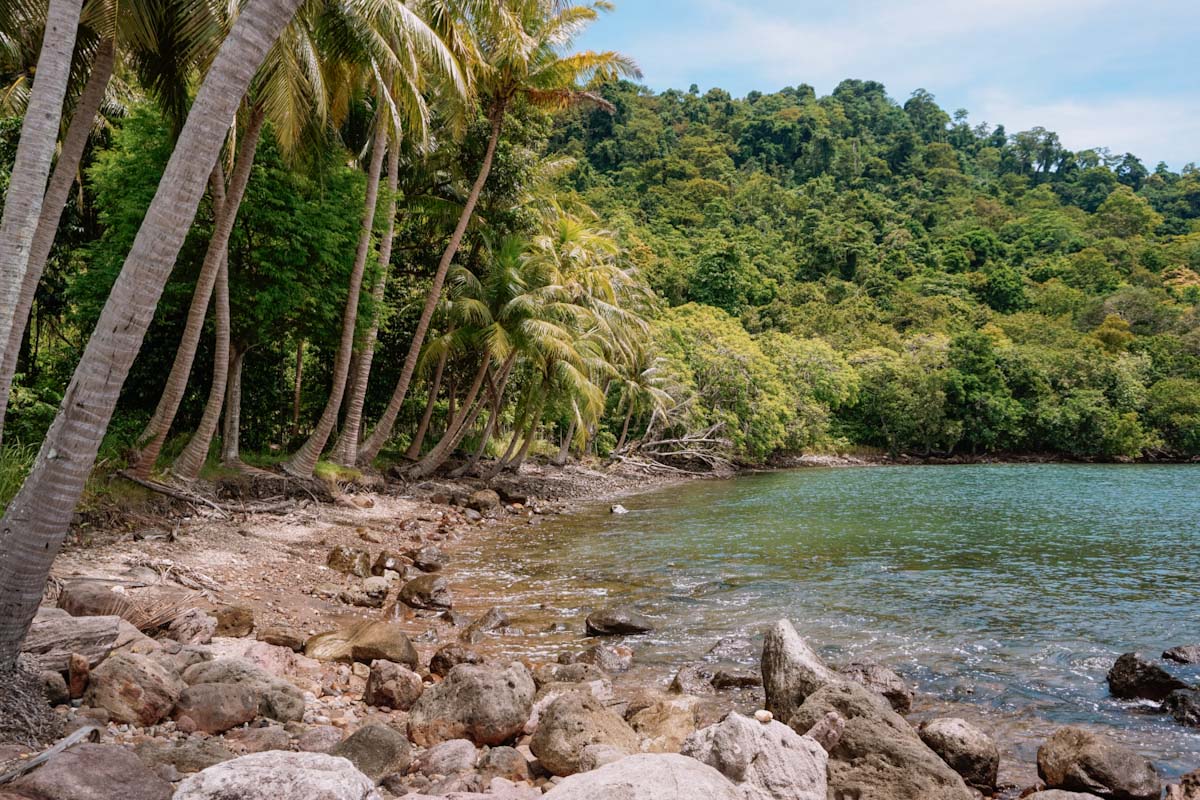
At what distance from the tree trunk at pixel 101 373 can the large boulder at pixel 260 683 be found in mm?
1318

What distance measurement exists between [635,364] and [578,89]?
58.6ft

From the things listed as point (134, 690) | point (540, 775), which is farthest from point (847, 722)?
→ point (134, 690)

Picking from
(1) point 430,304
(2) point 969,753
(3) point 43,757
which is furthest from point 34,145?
(1) point 430,304

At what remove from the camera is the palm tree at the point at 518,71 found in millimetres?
19172

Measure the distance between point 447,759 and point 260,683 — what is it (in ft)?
5.70

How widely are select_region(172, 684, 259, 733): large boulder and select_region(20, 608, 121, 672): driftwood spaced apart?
30.3 inches

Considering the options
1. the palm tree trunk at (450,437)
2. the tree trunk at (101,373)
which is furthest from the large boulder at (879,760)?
the palm tree trunk at (450,437)

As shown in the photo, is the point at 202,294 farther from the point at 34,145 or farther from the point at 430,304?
the point at 430,304

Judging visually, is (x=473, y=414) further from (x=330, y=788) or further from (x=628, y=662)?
(x=330, y=788)

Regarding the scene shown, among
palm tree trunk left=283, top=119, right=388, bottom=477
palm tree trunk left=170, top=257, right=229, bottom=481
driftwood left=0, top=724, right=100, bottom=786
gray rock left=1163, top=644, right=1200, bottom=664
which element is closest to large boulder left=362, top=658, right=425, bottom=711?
driftwood left=0, top=724, right=100, bottom=786

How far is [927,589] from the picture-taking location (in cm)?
1269

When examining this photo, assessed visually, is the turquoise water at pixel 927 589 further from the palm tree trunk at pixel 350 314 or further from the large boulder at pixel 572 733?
the palm tree trunk at pixel 350 314

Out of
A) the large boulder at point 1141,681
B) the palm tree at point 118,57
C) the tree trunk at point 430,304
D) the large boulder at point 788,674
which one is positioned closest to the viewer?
the large boulder at point 788,674

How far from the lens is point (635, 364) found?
122ft
